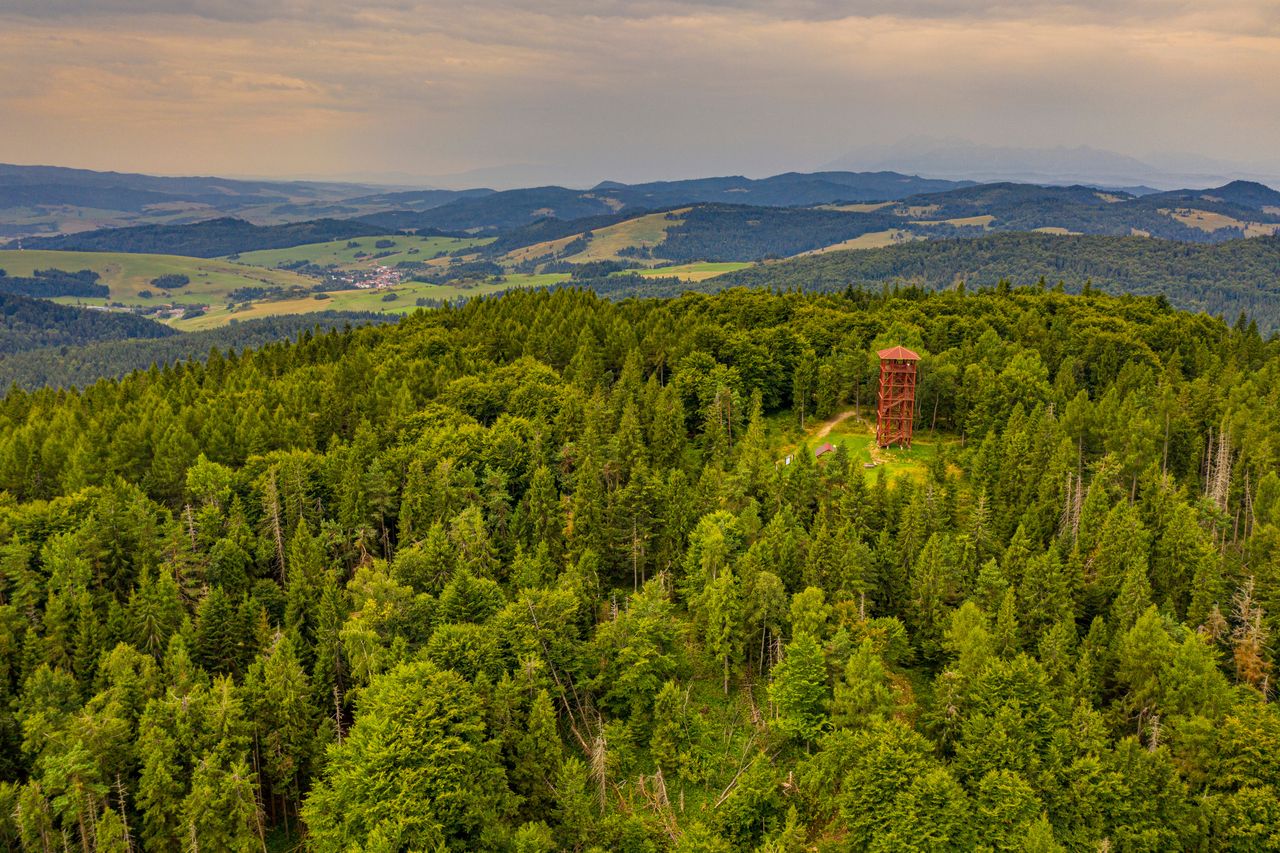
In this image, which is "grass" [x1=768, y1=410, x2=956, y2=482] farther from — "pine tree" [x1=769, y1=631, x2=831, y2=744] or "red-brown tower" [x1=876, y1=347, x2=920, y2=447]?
"pine tree" [x1=769, y1=631, x2=831, y2=744]

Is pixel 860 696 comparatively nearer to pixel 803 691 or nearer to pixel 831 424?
pixel 803 691

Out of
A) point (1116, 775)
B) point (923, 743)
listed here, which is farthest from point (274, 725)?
point (1116, 775)

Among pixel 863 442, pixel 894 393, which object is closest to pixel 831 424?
pixel 863 442

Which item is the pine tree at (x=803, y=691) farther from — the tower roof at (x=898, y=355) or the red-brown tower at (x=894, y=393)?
the tower roof at (x=898, y=355)

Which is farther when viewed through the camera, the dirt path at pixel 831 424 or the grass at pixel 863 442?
the dirt path at pixel 831 424

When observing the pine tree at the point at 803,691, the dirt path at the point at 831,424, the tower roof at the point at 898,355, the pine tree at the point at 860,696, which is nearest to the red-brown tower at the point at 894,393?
the tower roof at the point at 898,355

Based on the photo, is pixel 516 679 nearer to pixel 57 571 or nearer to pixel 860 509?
pixel 860 509

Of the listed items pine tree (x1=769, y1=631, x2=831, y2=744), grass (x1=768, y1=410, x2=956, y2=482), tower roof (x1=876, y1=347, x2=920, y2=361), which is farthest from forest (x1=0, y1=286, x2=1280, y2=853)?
tower roof (x1=876, y1=347, x2=920, y2=361)
